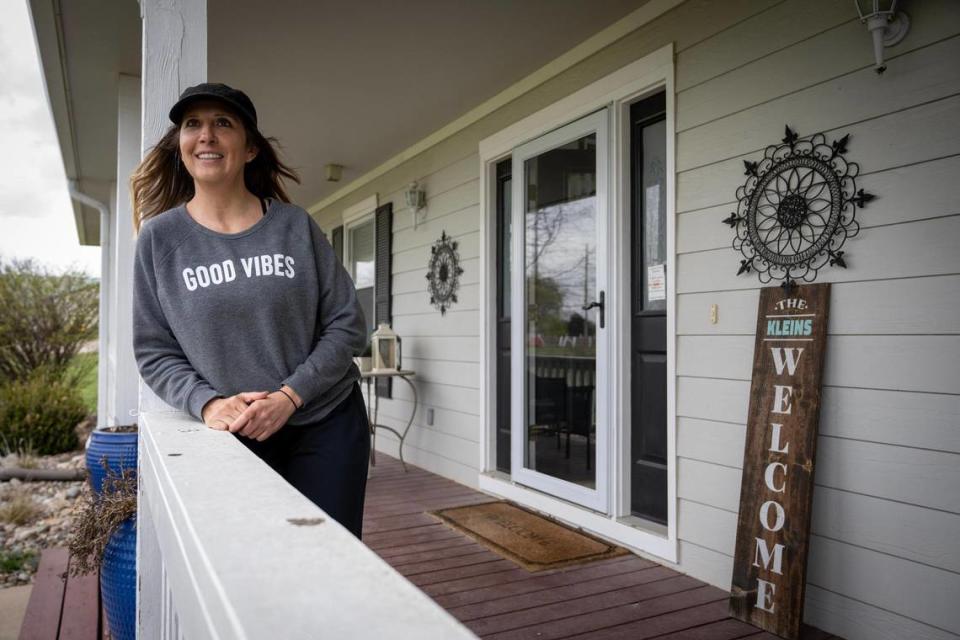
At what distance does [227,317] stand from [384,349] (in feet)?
12.1

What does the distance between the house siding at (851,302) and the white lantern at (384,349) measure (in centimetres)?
268

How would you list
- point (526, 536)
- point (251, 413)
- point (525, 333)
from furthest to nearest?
1. point (525, 333)
2. point (526, 536)
3. point (251, 413)

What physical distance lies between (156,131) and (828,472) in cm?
225

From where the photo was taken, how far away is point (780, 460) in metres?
2.24

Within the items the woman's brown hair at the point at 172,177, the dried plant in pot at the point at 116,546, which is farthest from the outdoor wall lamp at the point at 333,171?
the woman's brown hair at the point at 172,177

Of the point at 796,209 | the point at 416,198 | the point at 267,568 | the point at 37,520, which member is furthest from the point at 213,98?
the point at 37,520

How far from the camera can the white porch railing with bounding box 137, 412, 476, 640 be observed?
15.0 inches

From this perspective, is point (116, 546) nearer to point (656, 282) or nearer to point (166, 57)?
point (166, 57)

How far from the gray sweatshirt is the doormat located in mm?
1811

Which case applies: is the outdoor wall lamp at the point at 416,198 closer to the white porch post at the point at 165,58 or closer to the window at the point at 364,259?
the window at the point at 364,259

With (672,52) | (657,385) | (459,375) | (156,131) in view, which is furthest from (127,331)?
(672,52)

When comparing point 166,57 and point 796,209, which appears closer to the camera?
point 166,57

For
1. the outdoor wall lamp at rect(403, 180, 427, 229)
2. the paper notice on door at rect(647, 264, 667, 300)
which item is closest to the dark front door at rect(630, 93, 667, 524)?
the paper notice on door at rect(647, 264, 667, 300)

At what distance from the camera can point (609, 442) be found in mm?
3133
